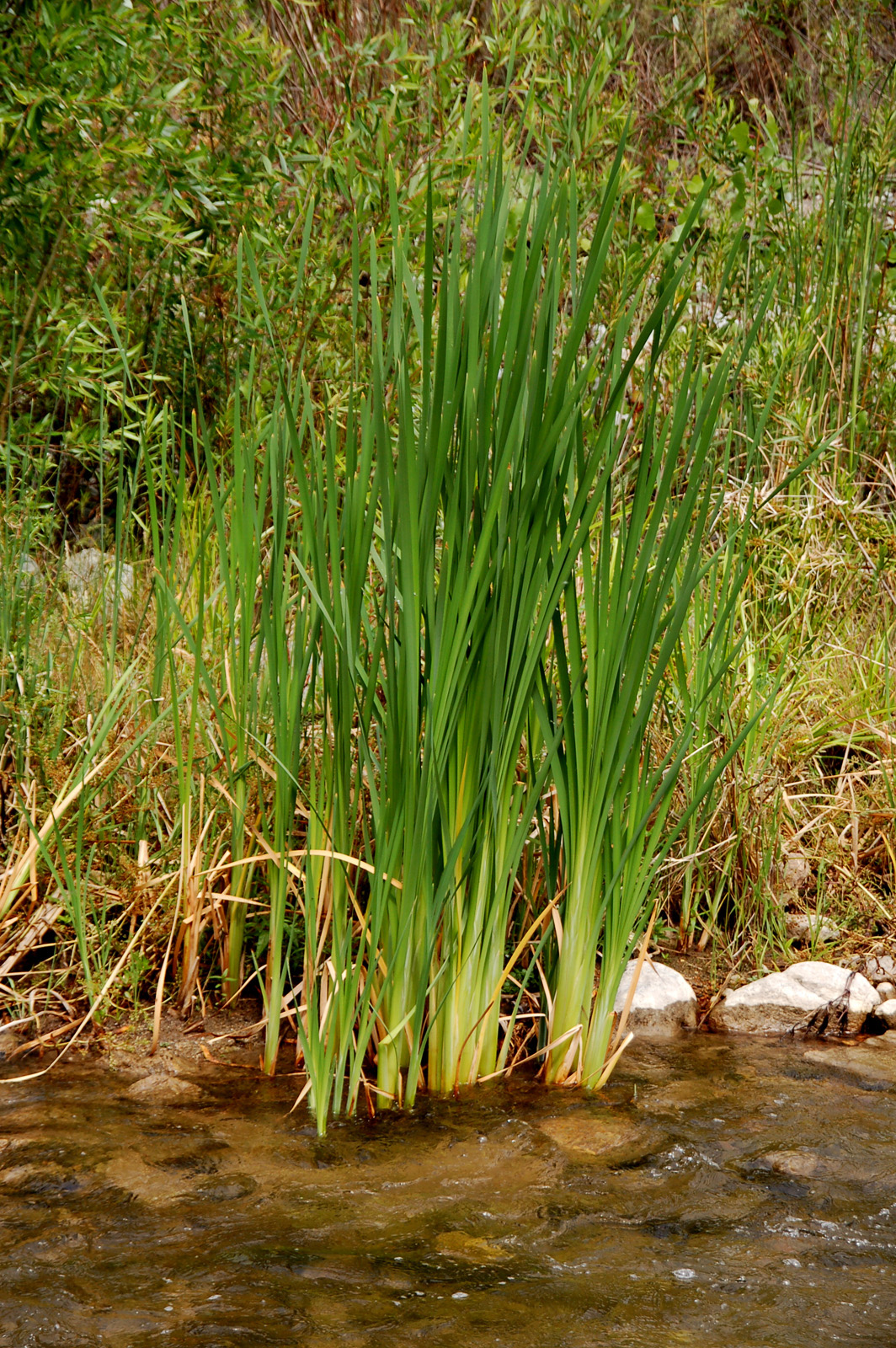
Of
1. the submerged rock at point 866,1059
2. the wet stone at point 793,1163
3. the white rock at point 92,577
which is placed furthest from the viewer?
the white rock at point 92,577

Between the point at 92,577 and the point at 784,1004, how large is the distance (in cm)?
227

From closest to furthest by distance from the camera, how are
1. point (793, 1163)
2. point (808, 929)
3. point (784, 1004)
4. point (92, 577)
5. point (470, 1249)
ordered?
point (470, 1249)
point (793, 1163)
point (784, 1004)
point (808, 929)
point (92, 577)

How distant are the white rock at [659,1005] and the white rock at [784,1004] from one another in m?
0.08

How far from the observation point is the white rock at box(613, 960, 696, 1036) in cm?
236

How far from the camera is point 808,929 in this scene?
2.69m

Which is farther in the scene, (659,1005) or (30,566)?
(30,566)

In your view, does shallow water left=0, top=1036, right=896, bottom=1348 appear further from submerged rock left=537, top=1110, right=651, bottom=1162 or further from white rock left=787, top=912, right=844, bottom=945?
white rock left=787, top=912, right=844, bottom=945

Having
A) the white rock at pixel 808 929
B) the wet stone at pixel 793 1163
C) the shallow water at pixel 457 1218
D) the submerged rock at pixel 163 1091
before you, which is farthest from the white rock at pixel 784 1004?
the submerged rock at pixel 163 1091

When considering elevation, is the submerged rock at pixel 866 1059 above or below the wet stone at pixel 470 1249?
below


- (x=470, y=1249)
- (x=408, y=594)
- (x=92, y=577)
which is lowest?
(x=470, y=1249)

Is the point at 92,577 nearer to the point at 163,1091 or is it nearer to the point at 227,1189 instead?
the point at 163,1091

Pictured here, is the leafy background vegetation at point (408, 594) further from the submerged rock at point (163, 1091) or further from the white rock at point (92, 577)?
the submerged rock at point (163, 1091)

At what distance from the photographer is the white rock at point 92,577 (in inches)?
109

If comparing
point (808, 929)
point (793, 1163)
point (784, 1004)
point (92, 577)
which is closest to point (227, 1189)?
point (793, 1163)
